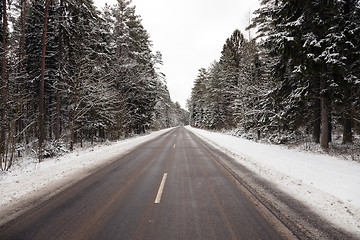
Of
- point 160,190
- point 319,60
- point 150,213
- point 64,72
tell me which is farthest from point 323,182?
point 64,72

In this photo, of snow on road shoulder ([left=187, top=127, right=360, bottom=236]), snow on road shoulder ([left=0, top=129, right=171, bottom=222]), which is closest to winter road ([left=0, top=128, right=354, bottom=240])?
snow on road shoulder ([left=0, top=129, right=171, bottom=222])

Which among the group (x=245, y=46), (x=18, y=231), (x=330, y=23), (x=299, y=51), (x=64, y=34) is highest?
(x=245, y=46)

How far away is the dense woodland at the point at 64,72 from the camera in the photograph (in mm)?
9703

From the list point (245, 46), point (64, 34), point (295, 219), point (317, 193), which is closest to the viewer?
point (295, 219)

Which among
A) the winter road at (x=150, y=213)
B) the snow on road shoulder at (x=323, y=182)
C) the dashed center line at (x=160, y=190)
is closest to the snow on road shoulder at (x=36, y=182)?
the winter road at (x=150, y=213)

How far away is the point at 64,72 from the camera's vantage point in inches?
526

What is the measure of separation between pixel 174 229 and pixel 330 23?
11.5m

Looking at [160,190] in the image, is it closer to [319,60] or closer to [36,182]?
[36,182]

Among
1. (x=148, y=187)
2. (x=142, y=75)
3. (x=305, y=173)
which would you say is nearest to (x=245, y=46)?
(x=142, y=75)

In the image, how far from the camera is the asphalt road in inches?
112

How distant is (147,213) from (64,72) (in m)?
14.5

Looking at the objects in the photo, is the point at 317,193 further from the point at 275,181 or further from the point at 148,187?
the point at 148,187

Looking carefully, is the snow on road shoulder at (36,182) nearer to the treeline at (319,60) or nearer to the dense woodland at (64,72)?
the dense woodland at (64,72)

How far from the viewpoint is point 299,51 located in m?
9.34
